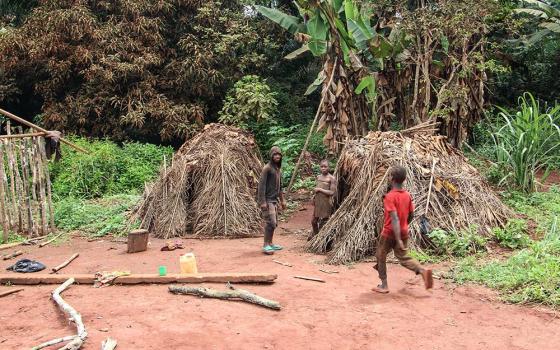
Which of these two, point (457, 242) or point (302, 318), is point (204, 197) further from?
point (302, 318)

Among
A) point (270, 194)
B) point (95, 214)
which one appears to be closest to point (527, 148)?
point (270, 194)

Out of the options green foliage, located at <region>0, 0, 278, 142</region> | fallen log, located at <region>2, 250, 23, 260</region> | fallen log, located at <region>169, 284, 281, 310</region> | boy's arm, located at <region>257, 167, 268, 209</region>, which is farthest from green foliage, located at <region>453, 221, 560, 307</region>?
green foliage, located at <region>0, 0, 278, 142</region>

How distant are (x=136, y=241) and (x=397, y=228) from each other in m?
4.05

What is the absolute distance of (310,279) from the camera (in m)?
5.89

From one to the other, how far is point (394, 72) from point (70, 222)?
674 cm

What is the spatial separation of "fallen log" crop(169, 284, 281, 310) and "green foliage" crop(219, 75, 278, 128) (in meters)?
7.65

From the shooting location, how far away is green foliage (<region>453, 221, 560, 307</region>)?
5047 millimetres

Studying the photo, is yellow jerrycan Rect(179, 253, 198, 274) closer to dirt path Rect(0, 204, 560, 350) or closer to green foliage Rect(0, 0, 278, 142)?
dirt path Rect(0, 204, 560, 350)

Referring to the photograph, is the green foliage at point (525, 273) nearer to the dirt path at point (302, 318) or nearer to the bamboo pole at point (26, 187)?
the dirt path at point (302, 318)

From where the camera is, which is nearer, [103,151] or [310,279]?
[310,279]

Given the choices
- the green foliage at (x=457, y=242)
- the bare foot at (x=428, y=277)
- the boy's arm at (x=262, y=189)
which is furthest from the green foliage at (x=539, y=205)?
the boy's arm at (x=262, y=189)

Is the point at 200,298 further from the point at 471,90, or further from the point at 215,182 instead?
the point at 471,90

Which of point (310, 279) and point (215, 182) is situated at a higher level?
point (215, 182)

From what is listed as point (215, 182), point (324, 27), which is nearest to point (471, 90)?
point (324, 27)
